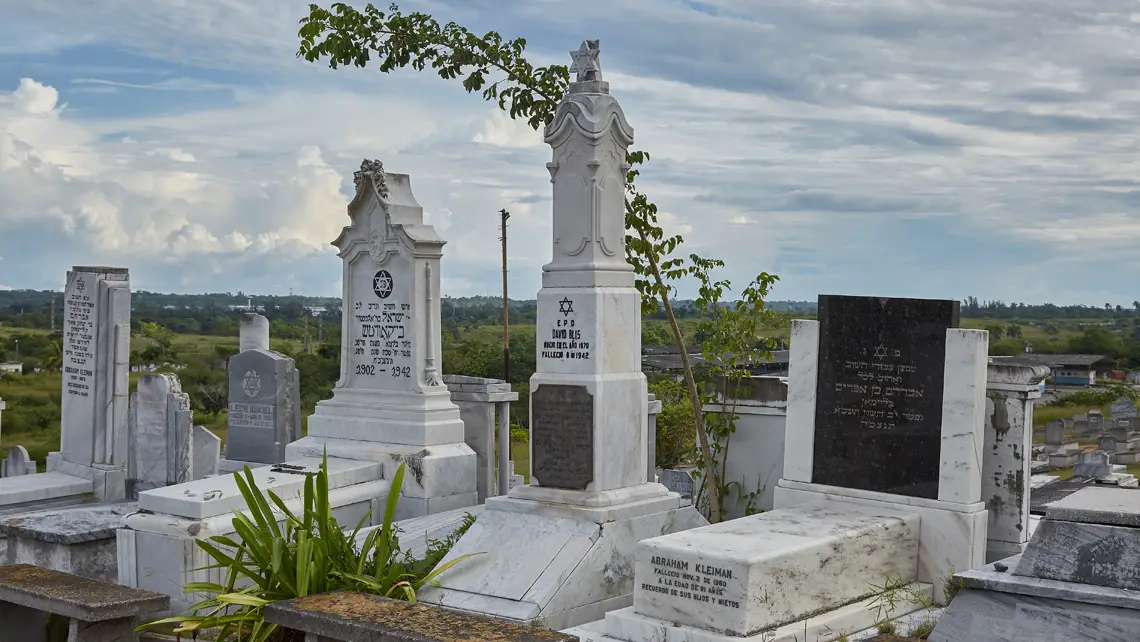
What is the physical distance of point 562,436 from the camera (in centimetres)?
859

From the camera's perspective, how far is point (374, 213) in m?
11.1

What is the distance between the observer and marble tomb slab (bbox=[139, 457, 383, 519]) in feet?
29.4

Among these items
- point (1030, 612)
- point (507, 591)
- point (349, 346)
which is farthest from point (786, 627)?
point (349, 346)

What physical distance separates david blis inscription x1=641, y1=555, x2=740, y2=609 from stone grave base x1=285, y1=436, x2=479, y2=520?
3856 millimetres

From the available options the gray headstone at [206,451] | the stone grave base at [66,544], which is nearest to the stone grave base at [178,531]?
the stone grave base at [66,544]

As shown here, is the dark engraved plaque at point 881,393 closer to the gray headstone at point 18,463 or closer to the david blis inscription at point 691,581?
the david blis inscription at point 691,581

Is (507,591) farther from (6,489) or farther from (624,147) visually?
(6,489)

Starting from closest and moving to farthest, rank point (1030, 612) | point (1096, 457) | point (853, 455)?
point (1030, 612) < point (853, 455) < point (1096, 457)

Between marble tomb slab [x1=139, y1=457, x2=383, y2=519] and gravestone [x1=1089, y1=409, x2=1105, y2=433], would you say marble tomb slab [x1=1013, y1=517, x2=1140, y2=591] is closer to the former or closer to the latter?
marble tomb slab [x1=139, y1=457, x2=383, y2=519]

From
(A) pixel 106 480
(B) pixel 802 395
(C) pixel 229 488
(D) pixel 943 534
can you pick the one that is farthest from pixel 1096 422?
(C) pixel 229 488

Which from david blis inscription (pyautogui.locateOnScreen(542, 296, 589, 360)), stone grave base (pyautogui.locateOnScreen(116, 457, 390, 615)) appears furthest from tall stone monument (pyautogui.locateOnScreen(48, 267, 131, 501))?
david blis inscription (pyautogui.locateOnScreen(542, 296, 589, 360))

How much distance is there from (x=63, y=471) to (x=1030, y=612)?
10502 millimetres

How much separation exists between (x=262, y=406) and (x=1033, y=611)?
855 centimetres

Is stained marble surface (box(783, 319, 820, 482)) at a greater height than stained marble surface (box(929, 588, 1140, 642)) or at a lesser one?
greater
